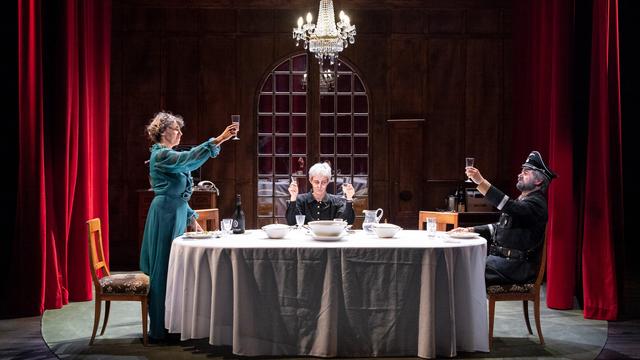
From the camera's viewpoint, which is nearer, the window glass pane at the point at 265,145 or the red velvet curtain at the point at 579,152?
the red velvet curtain at the point at 579,152

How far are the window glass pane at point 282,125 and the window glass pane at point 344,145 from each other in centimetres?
65

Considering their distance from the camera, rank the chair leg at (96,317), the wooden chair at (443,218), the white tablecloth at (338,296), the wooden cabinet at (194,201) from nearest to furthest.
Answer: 1. the white tablecloth at (338,296)
2. the chair leg at (96,317)
3. the wooden chair at (443,218)
4. the wooden cabinet at (194,201)

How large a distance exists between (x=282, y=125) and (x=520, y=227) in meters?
4.31

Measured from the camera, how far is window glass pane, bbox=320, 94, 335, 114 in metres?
8.24

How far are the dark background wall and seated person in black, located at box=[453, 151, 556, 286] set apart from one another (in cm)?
350

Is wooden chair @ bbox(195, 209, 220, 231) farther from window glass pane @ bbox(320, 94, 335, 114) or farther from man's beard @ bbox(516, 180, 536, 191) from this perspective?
window glass pane @ bbox(320, 94, 335, 114)

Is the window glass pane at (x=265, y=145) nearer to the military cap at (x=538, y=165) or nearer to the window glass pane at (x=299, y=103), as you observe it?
the window glass pane at (x=299, y=103)

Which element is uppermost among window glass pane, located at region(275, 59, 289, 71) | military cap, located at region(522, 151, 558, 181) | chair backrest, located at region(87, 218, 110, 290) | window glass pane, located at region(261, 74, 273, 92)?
window glass pane, located at region(275, 59, 289, 71)

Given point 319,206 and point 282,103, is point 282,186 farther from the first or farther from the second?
point 319,206

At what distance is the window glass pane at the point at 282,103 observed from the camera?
26.9ft

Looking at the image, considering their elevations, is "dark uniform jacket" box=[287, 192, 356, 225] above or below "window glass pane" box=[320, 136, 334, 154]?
below

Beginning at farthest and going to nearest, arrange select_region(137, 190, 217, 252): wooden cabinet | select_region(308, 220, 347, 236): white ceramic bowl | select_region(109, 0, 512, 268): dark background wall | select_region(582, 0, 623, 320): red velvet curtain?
select_region(109, 0, 512, 268): dark background wall → select_region(137, 190, 217, 252): wooden cabinet → select_region(582, 0, 623, 320): red velvet curtain → select_region(308, 220, 347, 236): white ceramic bowl

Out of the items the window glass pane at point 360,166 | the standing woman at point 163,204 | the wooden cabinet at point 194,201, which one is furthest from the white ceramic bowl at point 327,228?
the window glass pane at point 360,166

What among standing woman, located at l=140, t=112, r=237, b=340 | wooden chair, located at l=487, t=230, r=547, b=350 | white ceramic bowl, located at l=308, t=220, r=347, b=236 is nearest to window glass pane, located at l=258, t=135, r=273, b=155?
standing woman, located at l=140, t=112, r=237, b=340
